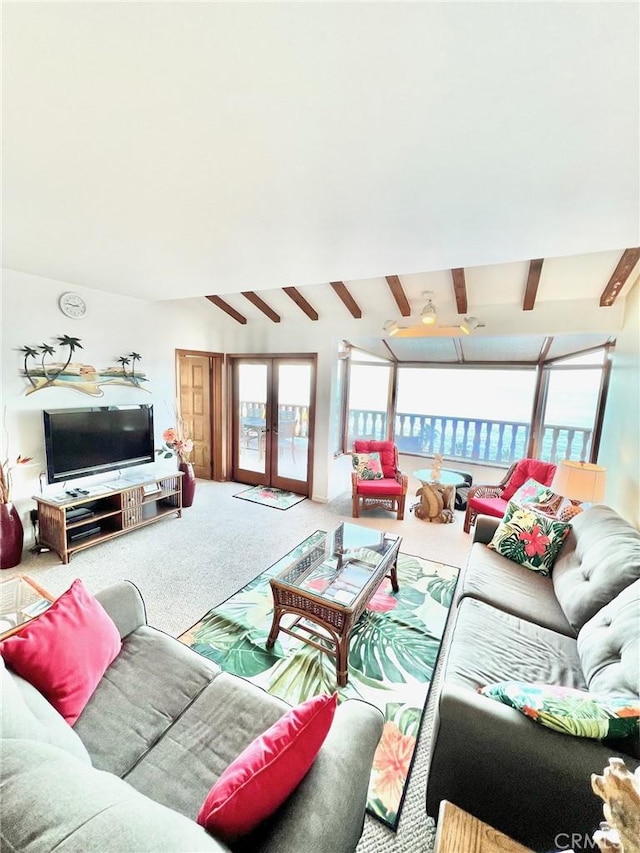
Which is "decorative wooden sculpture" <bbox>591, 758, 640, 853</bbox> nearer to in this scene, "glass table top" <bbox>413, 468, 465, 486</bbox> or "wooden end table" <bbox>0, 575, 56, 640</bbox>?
"wooden end table" <bbox>0, 575, 56, 640</bbox>

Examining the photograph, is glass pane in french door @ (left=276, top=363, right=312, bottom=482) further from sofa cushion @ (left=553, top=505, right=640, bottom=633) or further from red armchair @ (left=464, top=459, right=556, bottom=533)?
sofa cushion @ (left=553, top=505, right=640, bottom=633)

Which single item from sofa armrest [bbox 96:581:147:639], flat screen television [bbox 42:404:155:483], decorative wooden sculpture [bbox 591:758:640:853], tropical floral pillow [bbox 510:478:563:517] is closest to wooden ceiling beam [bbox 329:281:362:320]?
flat screen television [bbox 42:404:155:483]

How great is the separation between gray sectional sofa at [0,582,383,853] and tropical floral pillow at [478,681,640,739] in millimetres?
468

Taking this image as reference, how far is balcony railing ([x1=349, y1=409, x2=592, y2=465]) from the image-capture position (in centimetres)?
484

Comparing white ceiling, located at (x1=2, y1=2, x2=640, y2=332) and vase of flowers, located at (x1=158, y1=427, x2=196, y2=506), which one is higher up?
white ceiling, located at (x1=2, y1=2, x2=640, y2=332)

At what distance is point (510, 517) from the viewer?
2.51m

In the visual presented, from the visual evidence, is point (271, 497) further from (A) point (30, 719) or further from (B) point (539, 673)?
(A) point (30, 719)

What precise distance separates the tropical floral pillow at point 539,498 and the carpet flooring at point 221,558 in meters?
0.76

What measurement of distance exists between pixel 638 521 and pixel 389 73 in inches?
112

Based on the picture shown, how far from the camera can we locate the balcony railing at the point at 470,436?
484cm

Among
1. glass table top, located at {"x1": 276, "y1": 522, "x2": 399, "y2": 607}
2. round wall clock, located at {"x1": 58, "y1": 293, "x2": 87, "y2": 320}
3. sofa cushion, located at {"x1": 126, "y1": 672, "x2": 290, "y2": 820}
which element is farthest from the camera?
round wall clock, located at {"x1": 58, "y1": 293, "x2": 87, "y2": 320}

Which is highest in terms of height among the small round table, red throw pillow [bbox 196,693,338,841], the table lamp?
the table lamp

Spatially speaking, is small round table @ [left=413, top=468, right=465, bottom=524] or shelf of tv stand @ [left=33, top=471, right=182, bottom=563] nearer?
shelf of tv stand @ [left=33, top=471, right=182, bottom=563]

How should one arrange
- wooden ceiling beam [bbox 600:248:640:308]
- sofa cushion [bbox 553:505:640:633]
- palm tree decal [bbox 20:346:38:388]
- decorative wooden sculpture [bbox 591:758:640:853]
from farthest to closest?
palm tree decal [bbox 20:346:38:388] → wooden ceiling beam [bbox 600:248:640:308] → sofa cushion [bbox 553:505:640:633] → decorative wooden sculpture [bbox 591:758:640:853]
